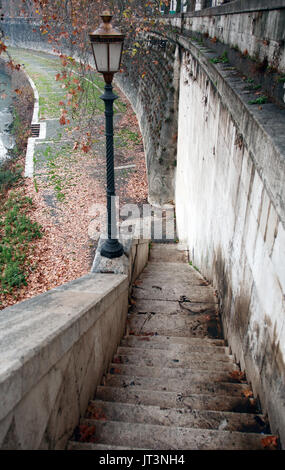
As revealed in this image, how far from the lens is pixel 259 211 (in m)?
3.34

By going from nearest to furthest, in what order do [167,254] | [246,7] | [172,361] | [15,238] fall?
[172,361], [246,7], [167,254], [15,238]

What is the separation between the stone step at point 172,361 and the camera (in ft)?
13.3

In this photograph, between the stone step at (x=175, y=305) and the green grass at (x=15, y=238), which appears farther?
the green grass at (x=15, y=238)

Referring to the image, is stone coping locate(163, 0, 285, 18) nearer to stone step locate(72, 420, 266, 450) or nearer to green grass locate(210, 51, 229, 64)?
green grass locate(210, 51, 229, 64)

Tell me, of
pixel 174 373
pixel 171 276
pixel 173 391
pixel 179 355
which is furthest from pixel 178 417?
pixel 171 276

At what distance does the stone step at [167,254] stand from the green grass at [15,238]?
391cm

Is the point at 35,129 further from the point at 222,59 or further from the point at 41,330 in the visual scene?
the point at 41,330

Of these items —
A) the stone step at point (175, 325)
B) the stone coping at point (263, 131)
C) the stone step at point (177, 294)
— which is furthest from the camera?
the stone step at point (177, 294)

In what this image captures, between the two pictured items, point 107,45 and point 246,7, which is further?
point 246,7

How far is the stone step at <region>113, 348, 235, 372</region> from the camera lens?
4061mm

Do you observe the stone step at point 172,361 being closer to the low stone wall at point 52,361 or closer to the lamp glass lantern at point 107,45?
the low stone wall at point 52,361

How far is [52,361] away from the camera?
245 centimetres

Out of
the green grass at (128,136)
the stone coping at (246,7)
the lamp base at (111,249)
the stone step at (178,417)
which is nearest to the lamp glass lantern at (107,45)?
the stone coping at (246,7)

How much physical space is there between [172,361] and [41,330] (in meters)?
2.08
